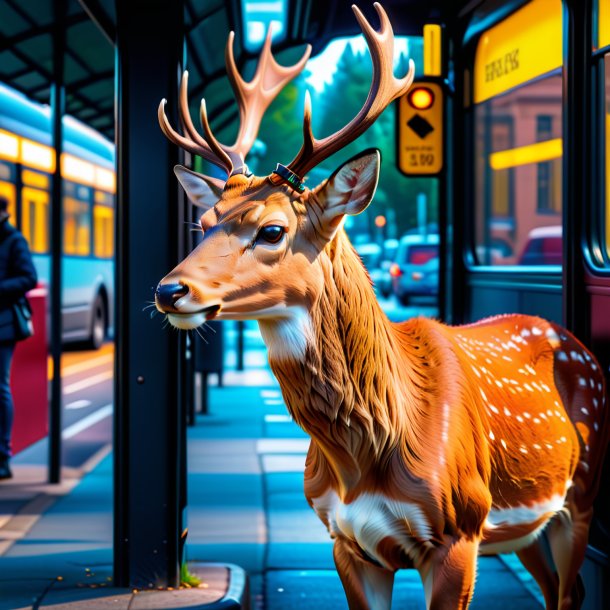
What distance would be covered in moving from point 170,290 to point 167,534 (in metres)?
2.15

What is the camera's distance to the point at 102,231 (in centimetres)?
2109

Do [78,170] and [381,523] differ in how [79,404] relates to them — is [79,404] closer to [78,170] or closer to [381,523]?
[78,170]

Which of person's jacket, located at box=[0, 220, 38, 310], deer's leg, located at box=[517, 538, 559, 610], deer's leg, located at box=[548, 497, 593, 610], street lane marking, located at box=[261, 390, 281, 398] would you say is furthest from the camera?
street lane marking, located at box=[261, 390, 281, 398]

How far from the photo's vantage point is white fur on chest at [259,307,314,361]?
10.7ft

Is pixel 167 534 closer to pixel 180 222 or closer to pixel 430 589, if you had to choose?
pixel 180 222

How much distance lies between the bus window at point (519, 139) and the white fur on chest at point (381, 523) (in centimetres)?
309

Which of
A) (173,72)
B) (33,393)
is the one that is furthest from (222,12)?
(173,72)

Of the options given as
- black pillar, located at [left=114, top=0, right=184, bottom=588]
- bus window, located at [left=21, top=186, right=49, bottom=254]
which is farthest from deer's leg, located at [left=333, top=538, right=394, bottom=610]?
bus window, located at [left=21, top=186, right=49, bottom=254]

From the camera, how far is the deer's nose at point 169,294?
300 centimetres

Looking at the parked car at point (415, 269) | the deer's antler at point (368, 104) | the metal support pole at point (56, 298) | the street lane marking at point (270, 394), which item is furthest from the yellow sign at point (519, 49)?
the parked car at point (415, 269)

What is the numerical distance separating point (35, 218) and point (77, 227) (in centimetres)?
331

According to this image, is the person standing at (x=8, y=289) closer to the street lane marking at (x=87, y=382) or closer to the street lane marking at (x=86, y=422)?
the street lane marking at (x=86, y=422)

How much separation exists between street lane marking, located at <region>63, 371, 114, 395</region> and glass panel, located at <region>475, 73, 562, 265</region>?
668cm

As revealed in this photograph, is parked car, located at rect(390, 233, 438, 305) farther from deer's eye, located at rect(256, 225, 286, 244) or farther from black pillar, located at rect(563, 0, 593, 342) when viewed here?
deer's eye, located at rect(256, 225, 286, 244)
